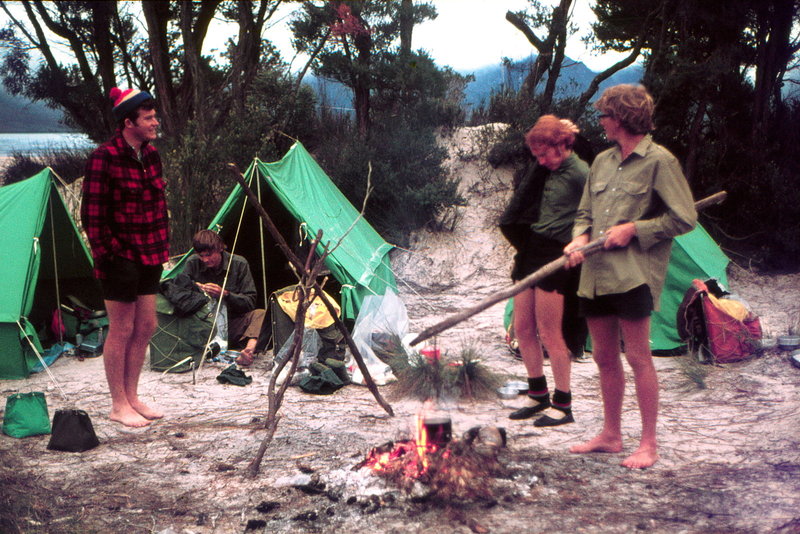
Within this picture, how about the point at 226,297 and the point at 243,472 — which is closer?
the point at 243,472

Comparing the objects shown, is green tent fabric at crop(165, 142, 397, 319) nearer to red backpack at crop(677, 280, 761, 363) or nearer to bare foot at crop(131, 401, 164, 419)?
bare foot at crop(131, 401, 164, 419)

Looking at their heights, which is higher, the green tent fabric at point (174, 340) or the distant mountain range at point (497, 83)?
the distant mountain range at point (497, 83)

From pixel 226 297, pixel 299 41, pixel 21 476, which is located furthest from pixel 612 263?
pixel 299 41

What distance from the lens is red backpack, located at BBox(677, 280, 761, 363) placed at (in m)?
5.29

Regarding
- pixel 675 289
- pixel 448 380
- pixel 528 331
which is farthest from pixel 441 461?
pixel 675 289

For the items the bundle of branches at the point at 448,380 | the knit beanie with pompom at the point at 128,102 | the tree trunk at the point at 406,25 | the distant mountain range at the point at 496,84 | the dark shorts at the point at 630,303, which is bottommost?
the bundle of branches at the point at 448,380

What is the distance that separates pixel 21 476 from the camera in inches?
129

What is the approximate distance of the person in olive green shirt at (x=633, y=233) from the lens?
2918mm

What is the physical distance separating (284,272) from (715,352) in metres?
3.75

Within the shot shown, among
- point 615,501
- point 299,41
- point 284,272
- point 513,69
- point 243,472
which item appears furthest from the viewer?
point 299,41

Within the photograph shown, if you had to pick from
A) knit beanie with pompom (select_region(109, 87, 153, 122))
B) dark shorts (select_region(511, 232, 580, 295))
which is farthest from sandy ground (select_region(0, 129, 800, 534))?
knit beanie with pompom (select_region(109, 87, 153, 122))

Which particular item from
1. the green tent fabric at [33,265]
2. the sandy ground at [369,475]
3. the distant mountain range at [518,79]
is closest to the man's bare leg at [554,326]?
the sandy ground at [369,475]

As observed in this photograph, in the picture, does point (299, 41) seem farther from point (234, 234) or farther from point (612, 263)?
point (612, 263)

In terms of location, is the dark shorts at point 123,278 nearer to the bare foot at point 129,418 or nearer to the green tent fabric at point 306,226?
the bare foot at point 129,418
